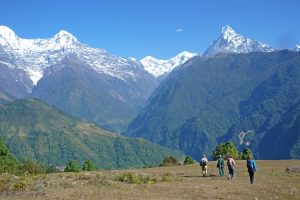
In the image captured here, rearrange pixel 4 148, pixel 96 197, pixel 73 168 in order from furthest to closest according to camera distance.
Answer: pixel 73 168, pixel 4 148, pixel 96 197

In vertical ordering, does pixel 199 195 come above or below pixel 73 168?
below

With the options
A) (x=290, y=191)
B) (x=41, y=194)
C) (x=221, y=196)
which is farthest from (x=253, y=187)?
Answer: (x=41, y=194)

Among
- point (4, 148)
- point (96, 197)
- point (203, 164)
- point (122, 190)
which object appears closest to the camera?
point (96, 197)

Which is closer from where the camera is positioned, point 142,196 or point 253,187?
point 142,196

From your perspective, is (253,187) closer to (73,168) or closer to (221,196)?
(221,196)

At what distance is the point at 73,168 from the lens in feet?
410

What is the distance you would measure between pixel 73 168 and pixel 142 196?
9337 cm

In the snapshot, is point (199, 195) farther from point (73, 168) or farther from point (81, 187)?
point (73, 168)

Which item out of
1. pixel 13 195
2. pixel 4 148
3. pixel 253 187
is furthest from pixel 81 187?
pixel 4 148

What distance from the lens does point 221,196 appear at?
35562mm

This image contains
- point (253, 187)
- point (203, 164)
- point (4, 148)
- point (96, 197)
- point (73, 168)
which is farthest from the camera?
→ point (73, 168)

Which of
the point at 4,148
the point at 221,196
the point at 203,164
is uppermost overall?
the point at 4,148

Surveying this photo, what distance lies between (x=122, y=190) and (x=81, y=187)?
383cm

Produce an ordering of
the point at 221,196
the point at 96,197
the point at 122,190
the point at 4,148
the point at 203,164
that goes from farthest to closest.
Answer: the point at 4,148 < the point at 203,164 < the point at 122,190 < the point at 221,196 < the point at 96,197
